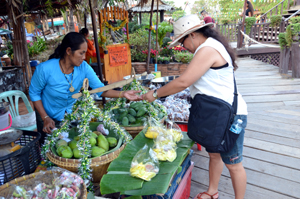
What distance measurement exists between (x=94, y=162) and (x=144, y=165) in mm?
337

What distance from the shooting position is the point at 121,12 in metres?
6.90

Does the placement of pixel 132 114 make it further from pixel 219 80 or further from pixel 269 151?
pixel 269 151

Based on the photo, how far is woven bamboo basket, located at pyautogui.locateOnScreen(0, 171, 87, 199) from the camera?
1256 millimetres

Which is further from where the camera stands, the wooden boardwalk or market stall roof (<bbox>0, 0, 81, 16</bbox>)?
market stall roof (<bbox>0, 0, 81, 16</bbox>)

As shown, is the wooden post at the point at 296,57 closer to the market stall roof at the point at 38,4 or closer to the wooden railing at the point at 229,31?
the market stall roof at the point at 38,4

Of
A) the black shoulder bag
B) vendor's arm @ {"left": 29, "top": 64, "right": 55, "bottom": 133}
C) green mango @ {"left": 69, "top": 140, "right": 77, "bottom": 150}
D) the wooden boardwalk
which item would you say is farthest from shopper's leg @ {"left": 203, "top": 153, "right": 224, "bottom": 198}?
vendor's arm @ {"left": 29, "top": 64, "right": 55, "bottom": 133}

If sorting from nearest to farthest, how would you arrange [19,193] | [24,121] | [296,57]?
[19,193], [24,121], [296,57]

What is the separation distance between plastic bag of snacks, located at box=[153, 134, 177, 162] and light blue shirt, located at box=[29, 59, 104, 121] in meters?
0.92

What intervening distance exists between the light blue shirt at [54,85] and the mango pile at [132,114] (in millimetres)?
363

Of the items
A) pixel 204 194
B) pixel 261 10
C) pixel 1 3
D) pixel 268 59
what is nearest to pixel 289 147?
pixel 204 194

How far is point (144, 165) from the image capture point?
1.44m

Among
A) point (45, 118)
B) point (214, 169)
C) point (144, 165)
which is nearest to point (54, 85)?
point (45, 118)

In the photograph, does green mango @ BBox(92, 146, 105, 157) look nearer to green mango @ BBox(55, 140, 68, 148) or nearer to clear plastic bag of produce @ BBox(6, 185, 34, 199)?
green mango @ BBox(55, 140, 68, 148)

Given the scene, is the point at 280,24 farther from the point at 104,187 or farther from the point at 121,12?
the point at 104,187
